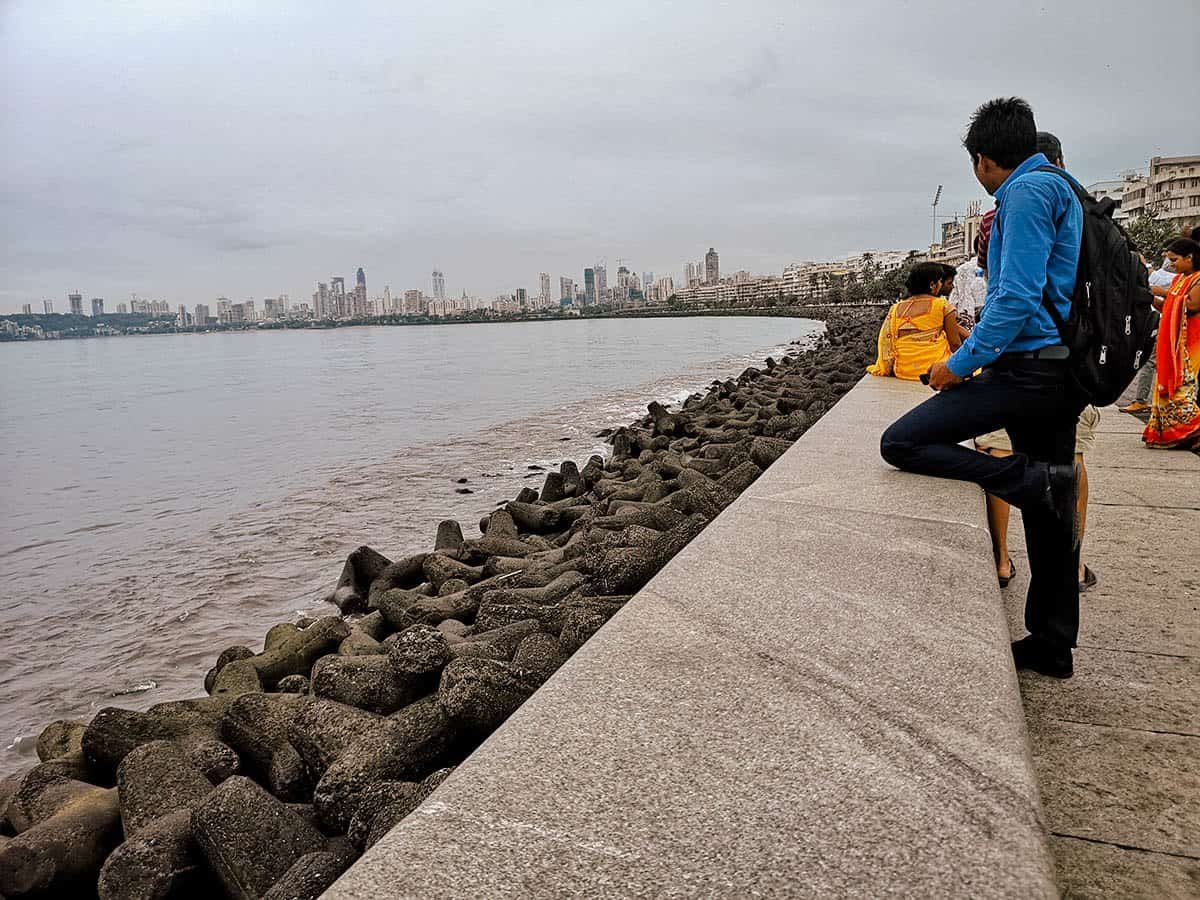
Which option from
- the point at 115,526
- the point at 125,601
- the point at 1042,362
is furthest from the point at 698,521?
the point at 115,526

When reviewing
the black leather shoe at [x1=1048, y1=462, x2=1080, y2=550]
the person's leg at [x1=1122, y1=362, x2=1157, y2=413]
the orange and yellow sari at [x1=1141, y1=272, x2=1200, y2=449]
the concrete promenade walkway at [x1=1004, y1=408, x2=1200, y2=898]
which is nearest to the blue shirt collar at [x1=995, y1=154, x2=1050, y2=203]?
the black leather shoe at [x1=1048, y1=462, x2=1080, y2=550]

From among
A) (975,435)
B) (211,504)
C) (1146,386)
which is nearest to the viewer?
(975,435)

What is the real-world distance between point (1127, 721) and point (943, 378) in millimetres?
1141

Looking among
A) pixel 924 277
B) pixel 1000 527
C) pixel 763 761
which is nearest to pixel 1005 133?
pixel 1000 527

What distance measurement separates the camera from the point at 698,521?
4.00m

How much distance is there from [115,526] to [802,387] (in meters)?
9.01

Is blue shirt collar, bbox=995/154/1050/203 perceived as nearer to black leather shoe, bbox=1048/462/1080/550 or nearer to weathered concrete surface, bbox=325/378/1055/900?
black leather shoe, bbox=1048/462/1080/550

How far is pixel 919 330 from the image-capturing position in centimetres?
686

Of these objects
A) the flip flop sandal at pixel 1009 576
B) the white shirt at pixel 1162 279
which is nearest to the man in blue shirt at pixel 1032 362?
the flip flop sandal at pixel 1009 576

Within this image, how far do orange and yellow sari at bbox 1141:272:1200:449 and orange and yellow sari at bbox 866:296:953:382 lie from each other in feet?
4.69

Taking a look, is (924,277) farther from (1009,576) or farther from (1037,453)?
(1037,453)

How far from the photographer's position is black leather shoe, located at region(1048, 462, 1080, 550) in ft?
8.23

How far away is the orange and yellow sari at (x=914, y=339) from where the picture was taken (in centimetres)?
654

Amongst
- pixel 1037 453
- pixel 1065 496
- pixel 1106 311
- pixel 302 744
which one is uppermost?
pixel 1106 311
